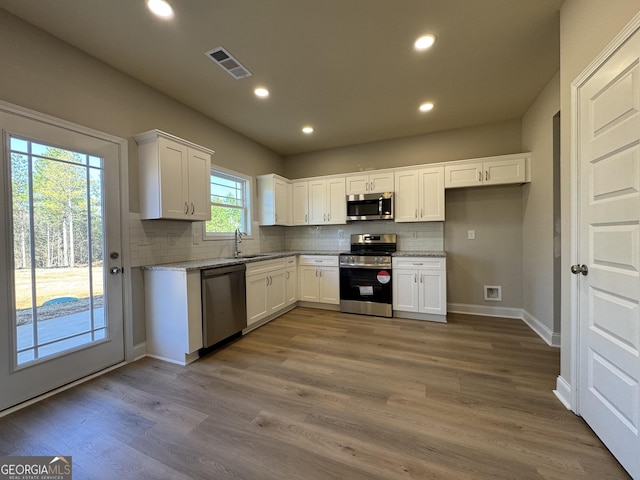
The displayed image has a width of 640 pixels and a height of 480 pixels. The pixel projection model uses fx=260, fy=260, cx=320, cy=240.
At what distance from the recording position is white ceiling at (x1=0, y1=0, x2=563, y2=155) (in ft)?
6.03

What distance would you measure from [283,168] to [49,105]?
3.49m

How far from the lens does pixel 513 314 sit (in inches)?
145

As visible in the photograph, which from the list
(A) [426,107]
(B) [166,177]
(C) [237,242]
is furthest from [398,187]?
(B) [166,177]

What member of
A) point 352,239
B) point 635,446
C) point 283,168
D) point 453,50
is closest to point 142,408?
point 635,446

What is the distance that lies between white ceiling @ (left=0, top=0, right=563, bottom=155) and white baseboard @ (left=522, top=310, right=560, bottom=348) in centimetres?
267

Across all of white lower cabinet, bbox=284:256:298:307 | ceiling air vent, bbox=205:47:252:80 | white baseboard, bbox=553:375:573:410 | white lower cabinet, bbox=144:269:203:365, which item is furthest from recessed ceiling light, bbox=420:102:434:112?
white lower cabinet, bbox=144:269:203:365

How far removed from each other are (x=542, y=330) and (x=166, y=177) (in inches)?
175

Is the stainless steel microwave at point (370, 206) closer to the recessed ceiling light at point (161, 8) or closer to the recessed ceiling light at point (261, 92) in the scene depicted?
the recessed ceiling light at point (261, 92)

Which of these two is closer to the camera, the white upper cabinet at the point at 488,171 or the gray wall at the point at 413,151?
the white upper cabinet at the point at 488,171

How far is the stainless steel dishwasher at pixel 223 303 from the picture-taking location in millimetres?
2662

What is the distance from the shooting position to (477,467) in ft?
4.35

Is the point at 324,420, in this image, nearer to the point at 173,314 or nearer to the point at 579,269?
the point at 173,314

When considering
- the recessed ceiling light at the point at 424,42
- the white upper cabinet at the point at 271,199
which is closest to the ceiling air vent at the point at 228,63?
the recessed ceiling light at the point at 424,42

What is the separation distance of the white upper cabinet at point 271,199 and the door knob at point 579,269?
362 centimetres
